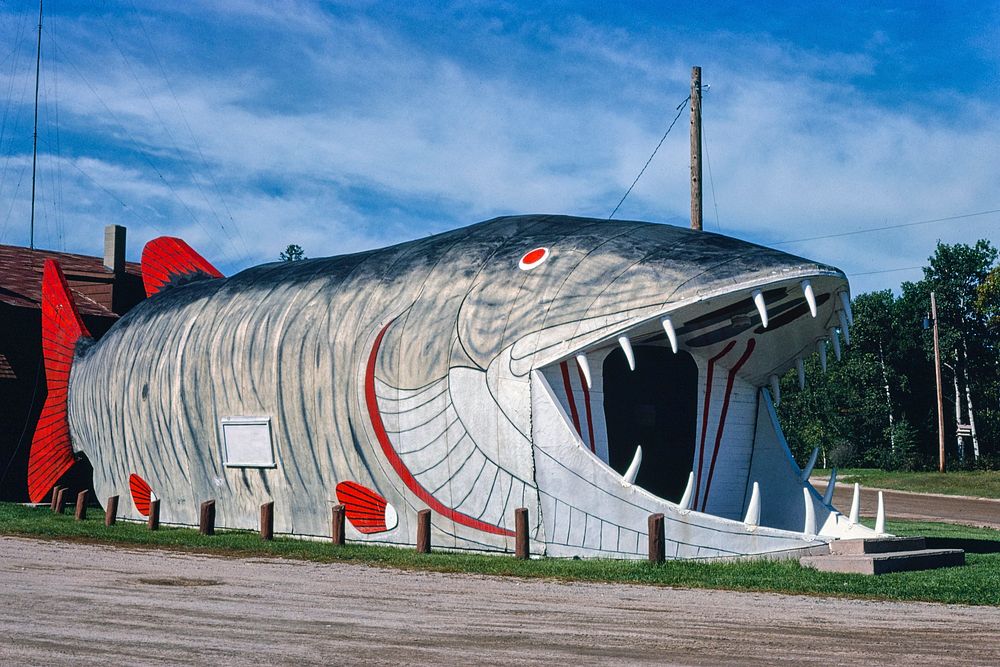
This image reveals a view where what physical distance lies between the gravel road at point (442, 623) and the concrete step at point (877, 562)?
Answer: 2.09 meters

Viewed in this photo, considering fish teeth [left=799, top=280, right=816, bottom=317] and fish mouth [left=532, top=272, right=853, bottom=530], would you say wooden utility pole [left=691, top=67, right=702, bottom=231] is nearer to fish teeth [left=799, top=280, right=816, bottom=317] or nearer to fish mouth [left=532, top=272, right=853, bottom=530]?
fish mouth [left=532, top=272, right=853, bottom=530]

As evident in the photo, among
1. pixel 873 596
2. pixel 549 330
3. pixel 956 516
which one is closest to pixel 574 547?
pixel 549 330

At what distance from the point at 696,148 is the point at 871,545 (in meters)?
10.2

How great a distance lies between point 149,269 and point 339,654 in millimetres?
17707

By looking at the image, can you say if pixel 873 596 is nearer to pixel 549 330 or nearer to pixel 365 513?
pixel 549 330

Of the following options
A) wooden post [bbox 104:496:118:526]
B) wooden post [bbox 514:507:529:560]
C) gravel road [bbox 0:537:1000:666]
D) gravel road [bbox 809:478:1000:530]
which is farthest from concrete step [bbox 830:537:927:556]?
wooden post [bbox 104:496:118:526]

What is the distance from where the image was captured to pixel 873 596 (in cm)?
1022

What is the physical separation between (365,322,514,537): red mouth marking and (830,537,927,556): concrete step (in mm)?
4412

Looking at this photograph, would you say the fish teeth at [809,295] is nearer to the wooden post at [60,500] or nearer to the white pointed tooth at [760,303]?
the white pointed tooth at [760,303]

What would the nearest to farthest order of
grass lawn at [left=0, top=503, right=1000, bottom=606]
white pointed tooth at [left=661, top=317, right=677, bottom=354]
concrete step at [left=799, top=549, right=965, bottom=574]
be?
grass lawn at [left=0, top=503, right=1000, bottom=606]
concrete step at [left=799, top=549, right=965, bottom=574]
white pointed tooth at [left=661, top=317, right=677, bottom=354]

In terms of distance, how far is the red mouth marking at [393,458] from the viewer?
14250mm

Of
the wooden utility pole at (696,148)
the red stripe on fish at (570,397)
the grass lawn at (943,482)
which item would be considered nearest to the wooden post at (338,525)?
the red stripe on fish at (570,397)

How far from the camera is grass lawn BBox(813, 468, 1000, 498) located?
35125mm

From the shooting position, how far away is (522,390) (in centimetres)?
1345
